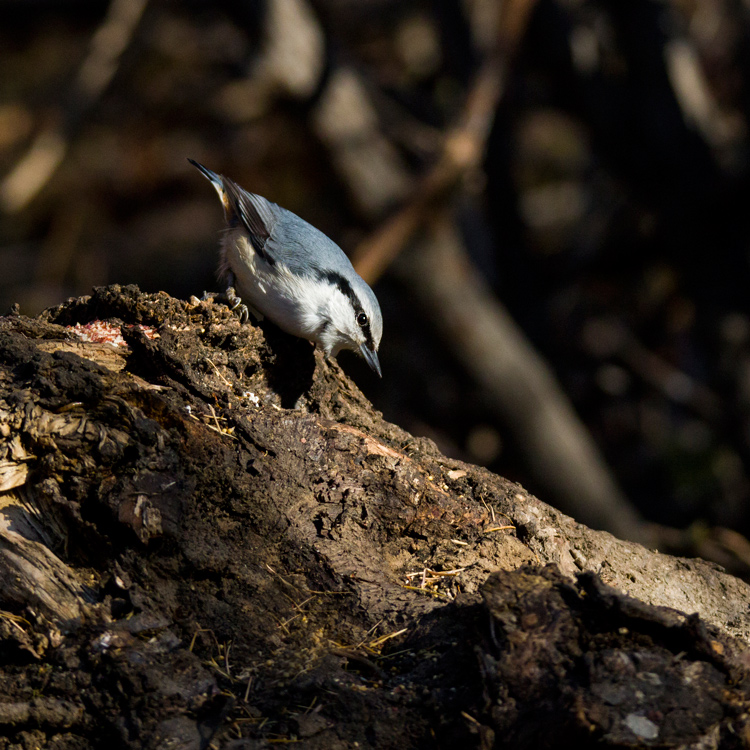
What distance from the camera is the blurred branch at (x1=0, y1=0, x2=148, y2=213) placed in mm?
6418

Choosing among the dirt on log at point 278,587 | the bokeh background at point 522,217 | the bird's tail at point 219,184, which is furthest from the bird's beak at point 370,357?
the bokeh background at point 522,217

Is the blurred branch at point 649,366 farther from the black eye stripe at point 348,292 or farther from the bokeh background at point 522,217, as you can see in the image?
the black eye stripe at point 348,292

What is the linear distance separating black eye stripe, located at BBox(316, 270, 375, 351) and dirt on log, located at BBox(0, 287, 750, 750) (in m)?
0.75

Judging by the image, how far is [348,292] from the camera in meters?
3.27

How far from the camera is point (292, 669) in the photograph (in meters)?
1.78

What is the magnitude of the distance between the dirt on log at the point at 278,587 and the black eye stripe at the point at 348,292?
0.75 m

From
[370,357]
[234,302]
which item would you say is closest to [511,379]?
[370,357]

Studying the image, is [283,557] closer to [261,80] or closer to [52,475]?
[52,475]

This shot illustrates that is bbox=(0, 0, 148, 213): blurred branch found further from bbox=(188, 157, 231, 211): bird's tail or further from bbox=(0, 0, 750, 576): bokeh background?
bbox=(188, 157, 231, 211): bird's tail

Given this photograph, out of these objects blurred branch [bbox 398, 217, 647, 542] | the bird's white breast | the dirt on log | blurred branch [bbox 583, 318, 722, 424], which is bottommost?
the dirt on log

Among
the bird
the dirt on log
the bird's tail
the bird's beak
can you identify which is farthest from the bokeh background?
the dirt on log

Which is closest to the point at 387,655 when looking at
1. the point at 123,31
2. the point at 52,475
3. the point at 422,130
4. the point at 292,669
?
the point at 292,669

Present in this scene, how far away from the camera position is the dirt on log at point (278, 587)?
164cm

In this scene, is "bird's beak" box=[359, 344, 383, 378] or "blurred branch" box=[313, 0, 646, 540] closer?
"bird's beak" box=[359, 344, 383, 378]
